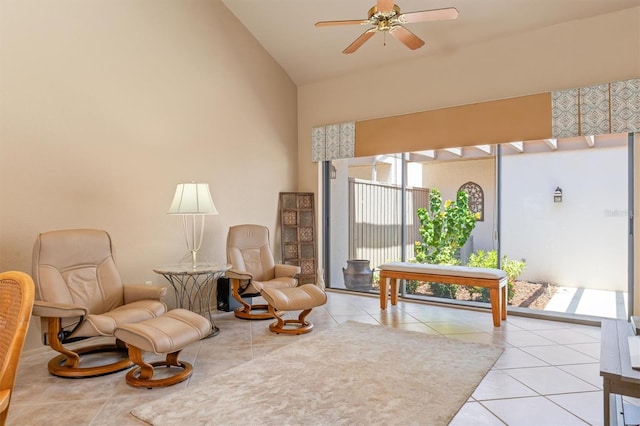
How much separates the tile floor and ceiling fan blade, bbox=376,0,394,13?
9.22ft

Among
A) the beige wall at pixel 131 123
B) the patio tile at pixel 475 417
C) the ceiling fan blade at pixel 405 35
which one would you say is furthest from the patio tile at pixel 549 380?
the beige wall at pixel 131 123

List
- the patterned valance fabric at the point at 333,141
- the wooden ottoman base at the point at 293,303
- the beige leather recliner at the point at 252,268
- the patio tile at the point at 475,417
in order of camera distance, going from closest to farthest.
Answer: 1. the patio tile at the point at 475,417
2. the wooden ottoman base at the point at 293,303
3. the beige leather recliner at the point at 252,268
4. the patterned valance fabric at the point at 333,141

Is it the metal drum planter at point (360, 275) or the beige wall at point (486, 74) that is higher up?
the beige wall at point (486, 74)

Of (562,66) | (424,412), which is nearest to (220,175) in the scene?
(424,412)

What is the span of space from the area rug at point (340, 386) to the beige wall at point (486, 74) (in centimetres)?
Result: 241

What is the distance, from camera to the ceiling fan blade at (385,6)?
3.11 m

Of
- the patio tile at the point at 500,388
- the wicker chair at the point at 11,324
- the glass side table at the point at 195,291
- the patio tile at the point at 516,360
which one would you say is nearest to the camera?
the wicker chair at the point at 11,324

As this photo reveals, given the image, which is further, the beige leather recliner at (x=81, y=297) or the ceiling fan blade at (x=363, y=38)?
the ceiling fan blade at (x=363, y=38)

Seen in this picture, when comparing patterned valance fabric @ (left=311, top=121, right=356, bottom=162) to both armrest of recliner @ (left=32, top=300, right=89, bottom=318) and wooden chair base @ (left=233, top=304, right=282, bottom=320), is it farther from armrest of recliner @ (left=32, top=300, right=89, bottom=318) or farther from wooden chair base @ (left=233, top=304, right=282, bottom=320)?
armrest of recliner @ (left=32, top=300, right=89, bottom=318)

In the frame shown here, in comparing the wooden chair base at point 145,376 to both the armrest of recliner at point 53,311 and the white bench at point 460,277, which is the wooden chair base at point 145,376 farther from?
the white bench at point 460,277

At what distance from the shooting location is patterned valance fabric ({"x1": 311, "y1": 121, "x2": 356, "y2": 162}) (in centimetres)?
566

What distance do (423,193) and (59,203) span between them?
4075 mm

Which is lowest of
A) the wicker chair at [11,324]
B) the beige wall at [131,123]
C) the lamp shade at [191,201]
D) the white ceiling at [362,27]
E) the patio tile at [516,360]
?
the patio tile at [516,360]

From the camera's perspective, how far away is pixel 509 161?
4.68 meters
